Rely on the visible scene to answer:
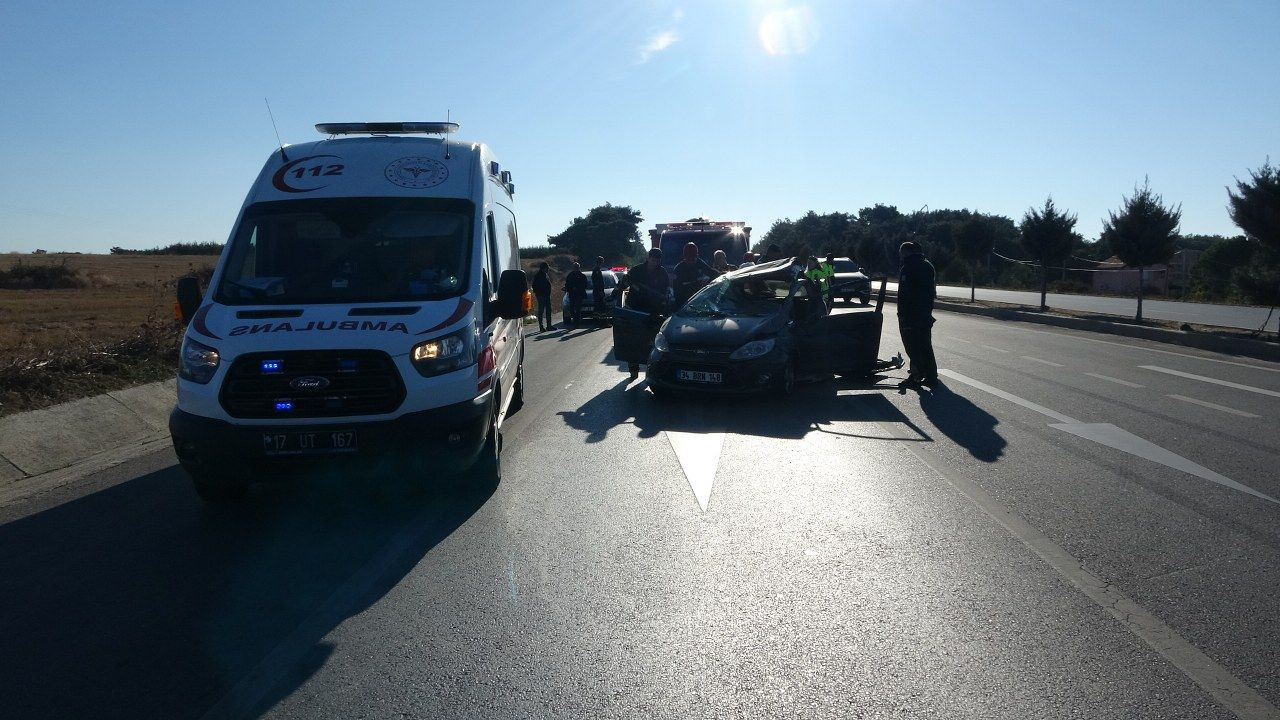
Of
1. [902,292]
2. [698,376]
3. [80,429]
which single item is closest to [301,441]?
[80,429]

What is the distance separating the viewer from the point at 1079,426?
948 centimetres

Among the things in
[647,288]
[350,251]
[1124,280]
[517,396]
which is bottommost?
[1124,280]

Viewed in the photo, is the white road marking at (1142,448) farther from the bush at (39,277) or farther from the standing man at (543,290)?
the bush at (39,277)

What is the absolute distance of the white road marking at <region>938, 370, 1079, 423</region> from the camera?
33.2ft

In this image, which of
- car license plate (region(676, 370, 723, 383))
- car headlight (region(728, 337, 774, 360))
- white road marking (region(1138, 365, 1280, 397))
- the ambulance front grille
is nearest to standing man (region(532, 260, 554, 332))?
car license plate (region(676, 370, 723, 383))

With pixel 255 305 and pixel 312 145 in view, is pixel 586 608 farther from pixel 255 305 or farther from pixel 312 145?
pixel 312 145

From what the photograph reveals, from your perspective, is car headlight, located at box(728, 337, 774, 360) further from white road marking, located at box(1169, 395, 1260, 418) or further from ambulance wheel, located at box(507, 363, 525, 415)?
white road marking, located at box(1169, 395, 1260, 418)

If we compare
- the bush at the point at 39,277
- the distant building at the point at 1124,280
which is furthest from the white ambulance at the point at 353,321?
the distant building at the point at 1124,280

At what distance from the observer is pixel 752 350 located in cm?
1093

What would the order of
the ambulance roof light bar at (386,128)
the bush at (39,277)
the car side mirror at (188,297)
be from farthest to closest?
the bush at (39,277) → the ambulance roof light bar at (386,128) → the car side mirror at (188,297)

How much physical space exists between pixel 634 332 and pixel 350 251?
619cm

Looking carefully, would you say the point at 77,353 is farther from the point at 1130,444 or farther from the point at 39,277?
the point at 39,277

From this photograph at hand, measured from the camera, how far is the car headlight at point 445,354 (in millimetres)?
6211

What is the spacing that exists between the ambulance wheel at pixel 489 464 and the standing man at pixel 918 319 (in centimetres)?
718
